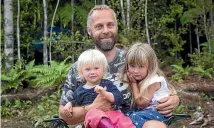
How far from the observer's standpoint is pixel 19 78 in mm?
8500

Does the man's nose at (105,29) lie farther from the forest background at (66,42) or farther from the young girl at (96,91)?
the forest background at (66,42)

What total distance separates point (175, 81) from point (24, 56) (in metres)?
Answer: 3.42

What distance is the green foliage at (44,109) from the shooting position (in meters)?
7.19

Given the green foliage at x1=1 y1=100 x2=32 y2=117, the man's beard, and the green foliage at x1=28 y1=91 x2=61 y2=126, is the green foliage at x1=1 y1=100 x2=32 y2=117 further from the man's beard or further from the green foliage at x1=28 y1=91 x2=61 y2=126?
the man's beard

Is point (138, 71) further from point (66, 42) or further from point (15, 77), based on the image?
point (66, 42)

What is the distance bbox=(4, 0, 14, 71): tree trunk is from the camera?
891cm

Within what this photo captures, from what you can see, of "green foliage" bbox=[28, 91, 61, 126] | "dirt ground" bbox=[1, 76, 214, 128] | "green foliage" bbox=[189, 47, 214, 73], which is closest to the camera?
"dirt ground" bbox=[1, 76, 214, 128]

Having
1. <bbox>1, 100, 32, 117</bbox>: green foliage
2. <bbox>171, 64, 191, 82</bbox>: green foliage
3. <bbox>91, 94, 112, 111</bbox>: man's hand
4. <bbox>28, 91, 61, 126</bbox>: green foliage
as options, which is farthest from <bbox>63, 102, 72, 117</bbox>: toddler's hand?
<bbox>171, 64, 191, 82</bbox>: green foliage

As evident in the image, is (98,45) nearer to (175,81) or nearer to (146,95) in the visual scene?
(146,95)

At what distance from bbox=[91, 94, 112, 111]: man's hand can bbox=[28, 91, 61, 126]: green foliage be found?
3.84 metres

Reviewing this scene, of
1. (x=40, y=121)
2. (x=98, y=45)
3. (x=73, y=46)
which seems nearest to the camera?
(x=98, y=45)

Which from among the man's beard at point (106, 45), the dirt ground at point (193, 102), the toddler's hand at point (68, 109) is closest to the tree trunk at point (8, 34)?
the dirt ground at point (193, 102)

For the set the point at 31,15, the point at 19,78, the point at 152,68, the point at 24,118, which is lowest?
the point at 24,118

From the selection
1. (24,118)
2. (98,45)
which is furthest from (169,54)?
(98,45)
